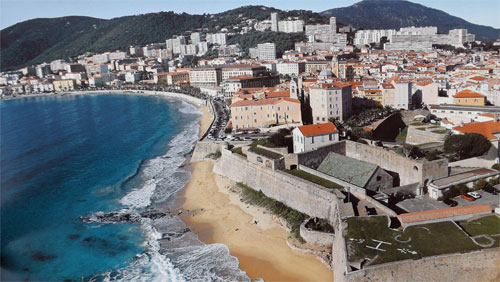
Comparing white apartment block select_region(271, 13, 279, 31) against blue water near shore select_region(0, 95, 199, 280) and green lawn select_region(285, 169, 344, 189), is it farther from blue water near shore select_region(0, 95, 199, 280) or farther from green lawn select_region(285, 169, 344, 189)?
green lawn select_region(285, 169, 344, 189)

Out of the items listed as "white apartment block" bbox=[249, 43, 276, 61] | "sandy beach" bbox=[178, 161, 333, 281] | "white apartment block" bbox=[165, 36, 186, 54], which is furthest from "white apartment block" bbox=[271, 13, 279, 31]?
"sandy beach" bbox=[178, 161, 333, 281]

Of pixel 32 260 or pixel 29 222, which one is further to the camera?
pixel 29 222

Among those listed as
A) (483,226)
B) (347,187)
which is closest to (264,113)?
(347,187)

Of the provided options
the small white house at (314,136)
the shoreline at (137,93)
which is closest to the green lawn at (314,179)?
the small white house at (314,136)

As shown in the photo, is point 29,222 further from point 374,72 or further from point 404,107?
point 374,72

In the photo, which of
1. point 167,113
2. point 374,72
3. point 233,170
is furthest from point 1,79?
point 233,170

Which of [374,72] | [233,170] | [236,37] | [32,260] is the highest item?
[236,37]
